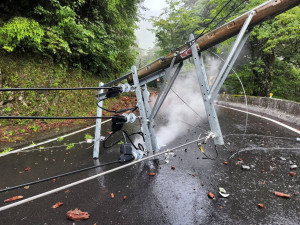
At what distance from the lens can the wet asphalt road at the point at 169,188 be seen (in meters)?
2.80

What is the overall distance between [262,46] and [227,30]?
18231mm

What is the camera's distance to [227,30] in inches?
132

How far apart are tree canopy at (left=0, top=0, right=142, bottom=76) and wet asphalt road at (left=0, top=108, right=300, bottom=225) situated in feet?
18.0

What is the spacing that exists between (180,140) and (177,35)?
2924cm

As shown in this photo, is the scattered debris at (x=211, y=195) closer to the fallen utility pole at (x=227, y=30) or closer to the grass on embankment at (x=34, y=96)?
the fallen utility pole at (x=227, y=30)

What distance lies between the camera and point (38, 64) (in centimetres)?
897

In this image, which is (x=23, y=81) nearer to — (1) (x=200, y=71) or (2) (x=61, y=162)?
(2) (x=61, y=162)

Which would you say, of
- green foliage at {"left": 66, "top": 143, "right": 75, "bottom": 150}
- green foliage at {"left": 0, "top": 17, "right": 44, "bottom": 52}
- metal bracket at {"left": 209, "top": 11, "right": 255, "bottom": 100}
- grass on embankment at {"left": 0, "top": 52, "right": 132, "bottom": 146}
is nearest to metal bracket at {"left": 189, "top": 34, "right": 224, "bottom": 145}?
metal bracket at {"left": 209, "top": 11, "right": 255, "bottom": 100}

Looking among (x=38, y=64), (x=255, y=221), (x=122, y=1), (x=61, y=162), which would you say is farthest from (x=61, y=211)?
(x=122, y=1)

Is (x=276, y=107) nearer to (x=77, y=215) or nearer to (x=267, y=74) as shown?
(x=267, y=74)

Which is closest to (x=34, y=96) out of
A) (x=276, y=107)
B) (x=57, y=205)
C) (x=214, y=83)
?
(x=57, y=205)

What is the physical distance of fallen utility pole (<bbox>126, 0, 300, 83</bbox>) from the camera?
2.93 metres

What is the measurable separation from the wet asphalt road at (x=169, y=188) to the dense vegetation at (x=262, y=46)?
8682 mm

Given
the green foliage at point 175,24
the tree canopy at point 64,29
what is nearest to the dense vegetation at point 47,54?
the tree canopy at point 64,29
